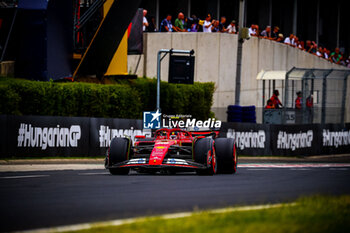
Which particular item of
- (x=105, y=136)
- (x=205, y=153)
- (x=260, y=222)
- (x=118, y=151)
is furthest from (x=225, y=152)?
(x=260, y=222)

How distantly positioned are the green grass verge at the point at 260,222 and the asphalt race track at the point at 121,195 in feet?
2.45

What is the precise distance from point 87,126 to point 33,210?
1320cm

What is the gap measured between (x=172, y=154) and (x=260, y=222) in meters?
7.62

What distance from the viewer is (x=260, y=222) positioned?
7145 mm

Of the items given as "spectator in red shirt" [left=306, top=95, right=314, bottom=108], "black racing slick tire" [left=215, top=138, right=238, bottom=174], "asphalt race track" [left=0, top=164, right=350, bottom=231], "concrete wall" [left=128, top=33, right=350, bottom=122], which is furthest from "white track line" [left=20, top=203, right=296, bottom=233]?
"concrete wall" [left=128, top=33, right=350, bottom=122]

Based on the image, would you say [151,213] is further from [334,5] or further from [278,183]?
[334,5]

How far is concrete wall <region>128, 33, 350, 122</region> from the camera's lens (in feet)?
102

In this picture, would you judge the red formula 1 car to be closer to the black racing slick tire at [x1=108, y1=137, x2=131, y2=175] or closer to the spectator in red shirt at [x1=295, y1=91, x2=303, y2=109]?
the black racing slick tire at [x1=108, y1=137, x2=131, y2=175]

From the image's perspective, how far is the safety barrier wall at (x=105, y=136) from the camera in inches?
754

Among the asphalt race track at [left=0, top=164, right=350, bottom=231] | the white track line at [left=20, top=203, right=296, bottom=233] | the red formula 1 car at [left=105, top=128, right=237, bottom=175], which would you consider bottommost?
the asphalt race track at [left=0, top=164, right=350, bottom=231]

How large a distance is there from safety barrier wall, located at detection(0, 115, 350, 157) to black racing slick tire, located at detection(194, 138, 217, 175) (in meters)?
6.63

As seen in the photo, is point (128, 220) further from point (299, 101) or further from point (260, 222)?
point (299, 101)

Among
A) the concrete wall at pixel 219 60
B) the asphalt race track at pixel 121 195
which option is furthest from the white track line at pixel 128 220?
the concrete wall at pixel 219 60

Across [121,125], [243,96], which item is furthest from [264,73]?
[121,125]
